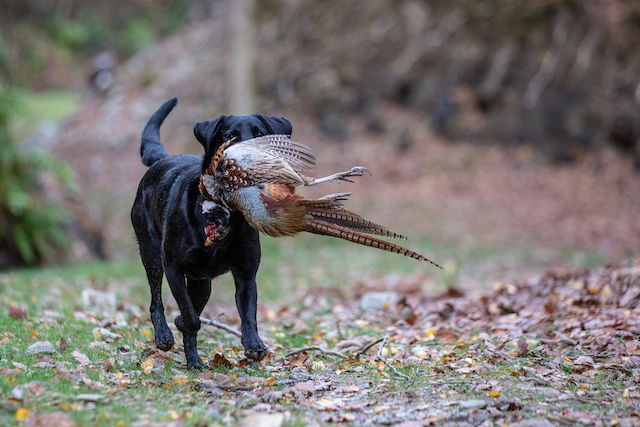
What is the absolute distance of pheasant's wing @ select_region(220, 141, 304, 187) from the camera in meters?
3.59

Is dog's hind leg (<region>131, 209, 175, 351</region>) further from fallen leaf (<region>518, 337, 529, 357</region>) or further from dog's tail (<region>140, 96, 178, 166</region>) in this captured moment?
fallen leaf (<region>518, 337, 529, 357</region>)

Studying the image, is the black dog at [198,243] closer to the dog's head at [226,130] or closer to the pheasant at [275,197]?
the dog's head at [226,130]

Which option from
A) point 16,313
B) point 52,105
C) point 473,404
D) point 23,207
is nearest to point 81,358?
point 16,313

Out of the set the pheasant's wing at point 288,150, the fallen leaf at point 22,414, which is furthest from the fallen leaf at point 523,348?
the fallen leaf at point 22,414

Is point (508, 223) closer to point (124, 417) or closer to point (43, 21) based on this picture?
point (124, 417)

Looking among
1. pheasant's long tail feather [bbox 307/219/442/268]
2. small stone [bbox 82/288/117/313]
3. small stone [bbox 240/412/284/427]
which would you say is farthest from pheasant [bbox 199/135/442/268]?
small stone [bbox 82/288/117/313]

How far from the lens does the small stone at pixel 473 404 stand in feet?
10.9

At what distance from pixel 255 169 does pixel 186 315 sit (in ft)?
4.36

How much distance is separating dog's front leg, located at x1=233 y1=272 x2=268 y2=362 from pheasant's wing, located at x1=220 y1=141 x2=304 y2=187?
918 mm

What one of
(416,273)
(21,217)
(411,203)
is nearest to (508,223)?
(411,203)

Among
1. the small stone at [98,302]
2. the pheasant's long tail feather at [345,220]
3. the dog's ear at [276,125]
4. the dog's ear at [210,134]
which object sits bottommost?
the pheasant's long tail feather at [345,220]

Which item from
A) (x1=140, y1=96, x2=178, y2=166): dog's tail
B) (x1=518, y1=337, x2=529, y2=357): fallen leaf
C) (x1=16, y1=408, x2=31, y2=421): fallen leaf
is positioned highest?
(x1=140, y1=96, x2=178, y2=166): dog's tail

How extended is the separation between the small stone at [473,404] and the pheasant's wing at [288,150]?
67.9 inches

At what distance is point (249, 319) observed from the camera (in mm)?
4164
